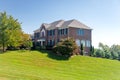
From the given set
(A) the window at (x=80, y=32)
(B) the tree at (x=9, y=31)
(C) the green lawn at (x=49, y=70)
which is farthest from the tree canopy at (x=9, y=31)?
(A) the window at (x=80, y=32)

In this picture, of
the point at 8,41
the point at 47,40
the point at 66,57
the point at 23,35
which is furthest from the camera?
the point at 47,40

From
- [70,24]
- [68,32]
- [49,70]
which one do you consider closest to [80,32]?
[70,24]

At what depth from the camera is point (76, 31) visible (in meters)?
53.4

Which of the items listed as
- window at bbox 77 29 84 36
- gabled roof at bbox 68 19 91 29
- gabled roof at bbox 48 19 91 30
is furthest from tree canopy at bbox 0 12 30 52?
window at bbox 77 29 84 36

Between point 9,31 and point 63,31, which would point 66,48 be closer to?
point 63,31

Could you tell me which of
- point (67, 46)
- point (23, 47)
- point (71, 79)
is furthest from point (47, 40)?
point (71, 79)

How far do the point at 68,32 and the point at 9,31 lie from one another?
45.9 ft

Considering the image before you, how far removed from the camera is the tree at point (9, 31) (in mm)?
46344

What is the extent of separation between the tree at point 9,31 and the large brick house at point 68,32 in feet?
35.2

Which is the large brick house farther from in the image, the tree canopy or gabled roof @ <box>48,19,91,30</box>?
the tree canopy

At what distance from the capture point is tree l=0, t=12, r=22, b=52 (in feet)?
152

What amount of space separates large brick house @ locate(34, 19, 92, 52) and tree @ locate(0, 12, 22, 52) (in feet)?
35.2

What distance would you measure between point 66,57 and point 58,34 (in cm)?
1436

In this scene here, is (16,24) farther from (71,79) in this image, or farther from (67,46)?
(71,79)
